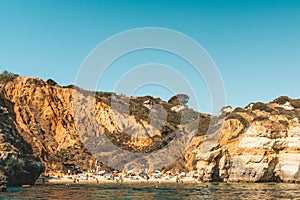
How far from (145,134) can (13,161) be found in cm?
5228

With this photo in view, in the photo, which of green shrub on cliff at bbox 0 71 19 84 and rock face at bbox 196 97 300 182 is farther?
green shrub on cliff at bbox 0 71 19 84

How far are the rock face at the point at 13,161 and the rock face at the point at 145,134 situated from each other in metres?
17.3

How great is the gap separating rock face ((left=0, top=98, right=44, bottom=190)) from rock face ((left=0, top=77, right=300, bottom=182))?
1732cm

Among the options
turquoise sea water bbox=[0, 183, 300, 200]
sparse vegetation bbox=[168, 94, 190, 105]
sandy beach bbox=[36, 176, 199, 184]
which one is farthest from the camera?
sparse vegetation bbox=[168, 94, 190, 105]

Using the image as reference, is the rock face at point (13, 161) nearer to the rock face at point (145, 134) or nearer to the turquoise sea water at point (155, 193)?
the turquoise sea water at point (155, 193)

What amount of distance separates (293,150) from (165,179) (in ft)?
81.0

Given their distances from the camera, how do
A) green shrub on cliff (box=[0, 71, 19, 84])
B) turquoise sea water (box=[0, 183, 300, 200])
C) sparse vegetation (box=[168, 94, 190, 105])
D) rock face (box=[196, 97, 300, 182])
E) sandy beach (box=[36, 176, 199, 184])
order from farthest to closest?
sparse vegetation (box=[168, 94, 190, 105])
green shrub on cliff (box=[0, 71, 19, 84])
sandy beach (box=[36, 176, 199, 184])
rock face (box=[196, 97, 300, 182])
turquoise sea water (box=[0, 183, 300, 200])

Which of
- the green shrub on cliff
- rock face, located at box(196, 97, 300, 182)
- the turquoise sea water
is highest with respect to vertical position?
the green shrub on cliff

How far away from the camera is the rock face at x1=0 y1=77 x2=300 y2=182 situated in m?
59.4

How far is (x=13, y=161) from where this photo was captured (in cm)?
4578

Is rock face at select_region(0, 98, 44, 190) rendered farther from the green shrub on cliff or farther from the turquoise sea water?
the green shrub on cliff

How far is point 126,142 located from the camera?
91.1 meters

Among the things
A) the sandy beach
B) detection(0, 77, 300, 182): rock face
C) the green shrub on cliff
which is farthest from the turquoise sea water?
the green shrub on cliff

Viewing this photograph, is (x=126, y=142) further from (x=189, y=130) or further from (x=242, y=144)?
(x=242, y=144)
